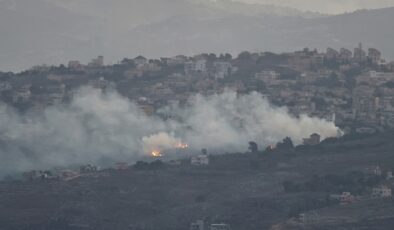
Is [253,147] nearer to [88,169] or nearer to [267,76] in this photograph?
[88,169]

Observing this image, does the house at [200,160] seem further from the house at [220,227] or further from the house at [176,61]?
the house at [176,61]

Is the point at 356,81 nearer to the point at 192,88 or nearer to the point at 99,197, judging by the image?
the point at 192,88

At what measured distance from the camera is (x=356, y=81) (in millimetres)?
166625

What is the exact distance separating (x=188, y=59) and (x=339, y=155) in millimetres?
48977

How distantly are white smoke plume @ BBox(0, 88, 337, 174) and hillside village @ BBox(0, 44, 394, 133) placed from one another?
2.43 metres

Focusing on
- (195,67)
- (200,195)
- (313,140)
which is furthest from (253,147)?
(195,67)

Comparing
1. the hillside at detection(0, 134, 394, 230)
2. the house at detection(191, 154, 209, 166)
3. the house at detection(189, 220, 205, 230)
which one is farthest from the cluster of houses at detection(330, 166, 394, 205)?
the house at detection(191, 154, 209, 166)

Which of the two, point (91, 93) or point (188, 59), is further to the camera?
point (188, 59)

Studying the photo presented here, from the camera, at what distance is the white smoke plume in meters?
140

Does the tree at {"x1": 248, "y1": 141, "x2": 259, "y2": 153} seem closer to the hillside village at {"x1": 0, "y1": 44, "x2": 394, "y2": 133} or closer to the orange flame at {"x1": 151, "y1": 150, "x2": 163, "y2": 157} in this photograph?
the orange flame at {"x1": 151, "y1": 150, "x2": 163, "y2": 157}

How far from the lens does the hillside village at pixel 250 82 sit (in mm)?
156750

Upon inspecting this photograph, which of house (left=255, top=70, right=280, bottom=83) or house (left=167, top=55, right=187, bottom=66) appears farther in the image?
house (left=167, top=55, right=187, bottom=66)

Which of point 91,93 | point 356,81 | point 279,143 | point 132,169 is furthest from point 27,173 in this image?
point 356,81

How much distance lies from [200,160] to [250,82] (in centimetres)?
3503
